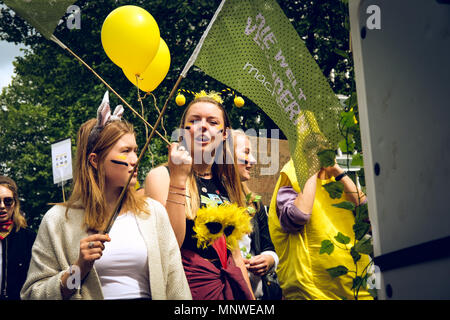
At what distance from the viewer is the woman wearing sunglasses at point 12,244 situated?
174 inches

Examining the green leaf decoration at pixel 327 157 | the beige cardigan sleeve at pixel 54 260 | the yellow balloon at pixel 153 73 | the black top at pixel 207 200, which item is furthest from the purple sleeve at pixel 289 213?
the yellow balloon at pixel 153 73

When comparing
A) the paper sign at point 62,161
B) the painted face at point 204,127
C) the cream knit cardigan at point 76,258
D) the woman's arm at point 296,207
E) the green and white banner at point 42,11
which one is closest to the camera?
the cream knit cardigan at point 76,258

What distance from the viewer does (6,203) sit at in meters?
4.70

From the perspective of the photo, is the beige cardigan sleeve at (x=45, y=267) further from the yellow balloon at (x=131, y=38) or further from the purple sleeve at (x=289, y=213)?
the yellow balloon at (x=131, y=38)

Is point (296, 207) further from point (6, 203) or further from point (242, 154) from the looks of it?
point (6, 203)

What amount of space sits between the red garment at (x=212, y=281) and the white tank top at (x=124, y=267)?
39 centimetres

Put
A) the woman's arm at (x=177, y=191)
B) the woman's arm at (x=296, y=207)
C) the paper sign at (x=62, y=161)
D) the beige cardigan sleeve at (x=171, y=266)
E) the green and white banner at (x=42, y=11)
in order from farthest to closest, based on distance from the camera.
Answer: the paper sign at (x=62, y=161)
the woman's arm at (x=296, y=207)
the woman's arm at (x=177, y=191)
the green and white banner at (x=42, y=11)
the beige cardigan sleeve at (x=171, y=266)

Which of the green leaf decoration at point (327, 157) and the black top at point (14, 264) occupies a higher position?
the green leaf decoration at point (327, 157)

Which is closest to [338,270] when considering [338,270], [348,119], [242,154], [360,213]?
[338,270]

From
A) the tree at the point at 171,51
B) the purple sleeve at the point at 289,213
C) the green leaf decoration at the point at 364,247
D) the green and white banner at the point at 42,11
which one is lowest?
the green leaf decoration at the point at 364,247

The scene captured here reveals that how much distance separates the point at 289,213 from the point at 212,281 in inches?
35.6
